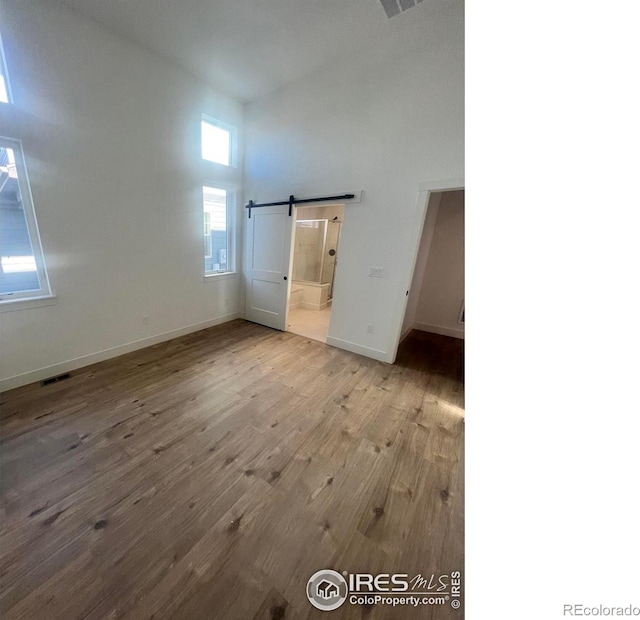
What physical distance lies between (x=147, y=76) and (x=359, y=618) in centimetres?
464

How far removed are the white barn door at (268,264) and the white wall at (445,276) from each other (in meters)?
2.59

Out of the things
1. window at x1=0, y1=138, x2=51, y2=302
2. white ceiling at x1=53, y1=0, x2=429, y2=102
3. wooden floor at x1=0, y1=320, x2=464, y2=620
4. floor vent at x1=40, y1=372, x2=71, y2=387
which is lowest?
floor vent at x1=40, y1=372, x2=71, y2=387

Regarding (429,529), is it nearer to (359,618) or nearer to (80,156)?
(359,618)

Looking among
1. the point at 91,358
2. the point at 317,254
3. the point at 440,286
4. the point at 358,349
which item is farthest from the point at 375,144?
the point at 91,358

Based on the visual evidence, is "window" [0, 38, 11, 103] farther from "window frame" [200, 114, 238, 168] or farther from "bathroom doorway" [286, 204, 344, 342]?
"bathroom doorway" [286, 204, 344, 342]

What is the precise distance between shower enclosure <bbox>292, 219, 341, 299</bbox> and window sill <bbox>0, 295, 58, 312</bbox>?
3831 millimetres

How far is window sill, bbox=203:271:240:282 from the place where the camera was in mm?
3801

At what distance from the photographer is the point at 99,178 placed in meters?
2.50

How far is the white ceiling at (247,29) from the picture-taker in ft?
7.09

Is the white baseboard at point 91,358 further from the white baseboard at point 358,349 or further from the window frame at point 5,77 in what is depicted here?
the window frame at point 5,77

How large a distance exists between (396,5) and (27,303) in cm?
411

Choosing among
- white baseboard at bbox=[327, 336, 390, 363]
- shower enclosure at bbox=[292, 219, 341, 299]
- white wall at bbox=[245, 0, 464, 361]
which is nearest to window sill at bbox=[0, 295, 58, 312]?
white wall at bbox=[245, 0, 464, 361]
